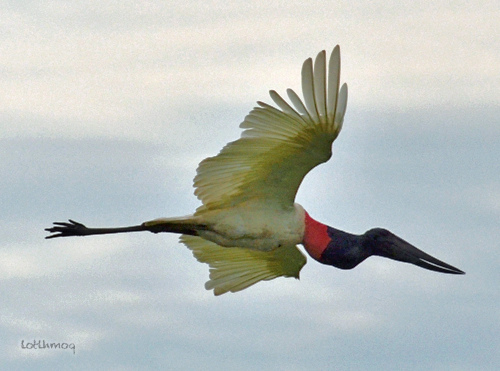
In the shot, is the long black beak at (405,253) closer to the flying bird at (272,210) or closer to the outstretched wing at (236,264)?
the flying bird at (272,210)

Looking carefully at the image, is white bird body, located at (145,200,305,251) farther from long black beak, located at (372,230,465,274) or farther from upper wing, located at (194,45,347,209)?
long black beak, located at (372,230,465,274)

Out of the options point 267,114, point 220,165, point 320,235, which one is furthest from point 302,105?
point 320,235

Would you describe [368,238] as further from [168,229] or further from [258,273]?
[168,229]

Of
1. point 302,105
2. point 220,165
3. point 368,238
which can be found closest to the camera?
point 302,105

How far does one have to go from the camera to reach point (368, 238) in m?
16.2

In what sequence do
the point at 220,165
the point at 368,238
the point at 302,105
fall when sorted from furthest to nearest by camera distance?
1. the point at 368,238
2. the point at 220,165
3. the point at 302,105

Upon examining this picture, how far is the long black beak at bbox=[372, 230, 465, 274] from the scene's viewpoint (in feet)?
53.5

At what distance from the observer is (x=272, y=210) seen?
49.9 feet

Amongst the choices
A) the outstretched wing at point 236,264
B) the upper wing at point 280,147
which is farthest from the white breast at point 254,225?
the outstretched wing at point 236,264

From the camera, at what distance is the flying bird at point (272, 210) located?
13766 mm

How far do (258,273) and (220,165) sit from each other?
2892 mm

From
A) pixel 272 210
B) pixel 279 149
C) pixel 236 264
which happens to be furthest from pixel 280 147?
pixel 236 264

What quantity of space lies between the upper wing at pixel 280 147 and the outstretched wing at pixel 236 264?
1.63 meters

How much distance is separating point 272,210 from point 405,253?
2.49 meters
